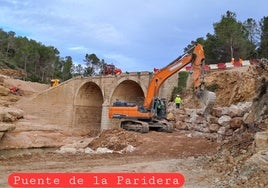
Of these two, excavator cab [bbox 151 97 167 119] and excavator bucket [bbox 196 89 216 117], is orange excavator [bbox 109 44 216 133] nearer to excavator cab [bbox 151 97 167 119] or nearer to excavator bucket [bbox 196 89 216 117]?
excavator cab [bbox 151 97 167 119]

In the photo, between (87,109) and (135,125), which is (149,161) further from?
(87,109)

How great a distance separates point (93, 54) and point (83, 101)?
132 ft

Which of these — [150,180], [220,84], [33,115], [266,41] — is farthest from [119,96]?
[150,180]

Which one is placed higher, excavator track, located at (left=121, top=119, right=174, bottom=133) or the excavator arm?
the excavator arm

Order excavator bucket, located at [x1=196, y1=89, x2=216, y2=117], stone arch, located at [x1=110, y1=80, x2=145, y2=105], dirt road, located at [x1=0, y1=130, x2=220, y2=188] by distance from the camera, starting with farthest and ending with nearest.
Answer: stone arch, located at [x1=110, y1=80, x2=145, y2=105]
excavator bucket, located at [x1=196, y1=89, x2=216, y2=117]
dirt road, located at [x1=0, y1=130, x2=220, y2=188]

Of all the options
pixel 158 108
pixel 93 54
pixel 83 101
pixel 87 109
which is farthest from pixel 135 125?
pixel 93 54

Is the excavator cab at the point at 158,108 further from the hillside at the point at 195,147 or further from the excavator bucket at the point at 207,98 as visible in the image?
the excavator bucket at the point at 207,98

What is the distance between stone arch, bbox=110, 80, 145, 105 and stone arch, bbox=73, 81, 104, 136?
3827mm

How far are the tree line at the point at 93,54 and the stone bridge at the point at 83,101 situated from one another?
1346 centimetres

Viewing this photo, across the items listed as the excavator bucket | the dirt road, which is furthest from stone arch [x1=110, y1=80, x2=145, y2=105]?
the excavator bucket

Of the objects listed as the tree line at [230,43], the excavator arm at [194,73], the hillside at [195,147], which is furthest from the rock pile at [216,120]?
the tree line at [230,43]

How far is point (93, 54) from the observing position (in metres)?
76.8

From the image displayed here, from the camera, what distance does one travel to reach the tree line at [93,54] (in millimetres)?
40812

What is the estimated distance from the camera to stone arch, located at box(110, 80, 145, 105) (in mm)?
32969
